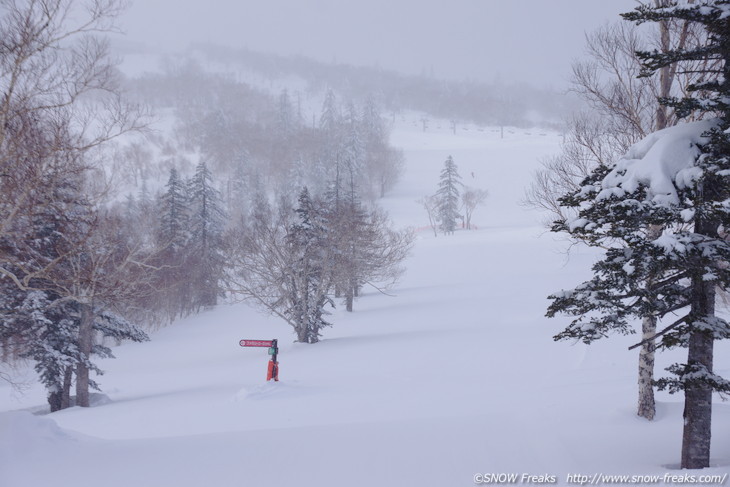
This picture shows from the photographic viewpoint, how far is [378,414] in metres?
9.64

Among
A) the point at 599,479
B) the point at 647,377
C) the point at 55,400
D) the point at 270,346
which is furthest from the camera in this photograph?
the point at 55,400

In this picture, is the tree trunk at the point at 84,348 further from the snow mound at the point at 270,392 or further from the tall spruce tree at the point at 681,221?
the tall spruce tree at the point at 681,221

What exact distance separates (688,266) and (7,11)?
359 inches

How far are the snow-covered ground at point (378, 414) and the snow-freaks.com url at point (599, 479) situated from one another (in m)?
0.05

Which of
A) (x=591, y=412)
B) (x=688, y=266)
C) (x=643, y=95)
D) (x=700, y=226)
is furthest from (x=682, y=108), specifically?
(x=591, y=412)

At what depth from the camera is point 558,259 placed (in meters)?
40.9

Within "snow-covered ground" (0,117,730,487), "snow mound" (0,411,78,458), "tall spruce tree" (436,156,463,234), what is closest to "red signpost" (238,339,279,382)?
"snow-covered ground" (0,117,730,487)

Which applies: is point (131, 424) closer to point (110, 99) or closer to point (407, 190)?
point (110, 99)

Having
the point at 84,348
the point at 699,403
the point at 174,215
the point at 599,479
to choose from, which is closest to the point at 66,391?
the point at 84,348

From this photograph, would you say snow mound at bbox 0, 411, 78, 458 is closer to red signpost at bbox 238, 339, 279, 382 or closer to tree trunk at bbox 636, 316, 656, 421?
red signpost at bbox 238, 339, 279, 382

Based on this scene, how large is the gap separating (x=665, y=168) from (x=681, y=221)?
634mm

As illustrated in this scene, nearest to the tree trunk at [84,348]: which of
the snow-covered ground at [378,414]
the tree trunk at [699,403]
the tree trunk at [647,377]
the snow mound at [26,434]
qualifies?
the snow-covered ground at [378,414]

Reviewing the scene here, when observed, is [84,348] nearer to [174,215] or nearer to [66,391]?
[66,391]

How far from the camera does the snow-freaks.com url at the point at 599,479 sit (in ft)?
16.4
